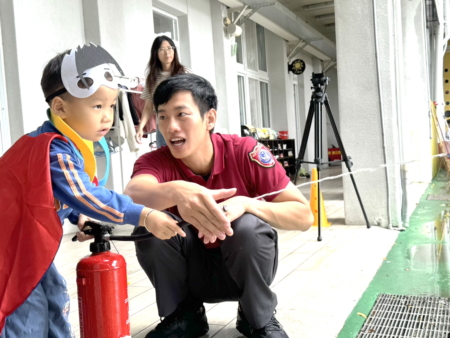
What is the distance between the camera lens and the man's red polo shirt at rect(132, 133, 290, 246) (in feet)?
5.85

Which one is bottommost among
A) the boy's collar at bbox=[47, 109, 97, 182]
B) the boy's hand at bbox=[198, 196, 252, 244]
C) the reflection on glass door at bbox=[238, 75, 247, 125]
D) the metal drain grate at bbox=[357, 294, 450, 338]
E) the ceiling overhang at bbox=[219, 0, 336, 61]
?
the metal drain grate at bbox=[357, 294, 450, 338]

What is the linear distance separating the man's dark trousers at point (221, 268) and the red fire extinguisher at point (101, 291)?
33 centimetres

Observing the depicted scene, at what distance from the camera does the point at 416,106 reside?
267 inches

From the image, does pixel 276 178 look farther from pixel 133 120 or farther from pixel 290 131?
pixel 290 131

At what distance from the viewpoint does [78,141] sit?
1271mm

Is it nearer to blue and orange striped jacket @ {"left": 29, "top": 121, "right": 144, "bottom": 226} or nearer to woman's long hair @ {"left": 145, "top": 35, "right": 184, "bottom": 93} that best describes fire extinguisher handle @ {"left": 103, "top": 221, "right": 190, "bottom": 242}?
blue and orange striped jacket @ {"left": 29, "top": 121, "right": 144, "bottom": 226}

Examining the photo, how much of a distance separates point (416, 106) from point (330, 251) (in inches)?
164

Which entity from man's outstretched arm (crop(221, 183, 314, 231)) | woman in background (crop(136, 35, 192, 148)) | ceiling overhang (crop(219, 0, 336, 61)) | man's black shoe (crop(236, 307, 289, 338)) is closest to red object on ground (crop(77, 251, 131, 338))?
man's outstretched arm (crop(221, 183, 314, 231))

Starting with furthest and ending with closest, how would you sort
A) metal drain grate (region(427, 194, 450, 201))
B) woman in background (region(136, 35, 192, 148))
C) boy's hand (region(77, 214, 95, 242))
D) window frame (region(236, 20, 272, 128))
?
window frame (region(236, 20, 272, 128)), metal drain grate (region(427, 194, 450, 201)), woman in background (region(136, 35, 192, 148)), boy's hand (region(77, 214, 95, 242))

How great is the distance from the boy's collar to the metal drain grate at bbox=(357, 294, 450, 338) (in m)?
1.17

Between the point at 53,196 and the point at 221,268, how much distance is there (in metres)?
0.77

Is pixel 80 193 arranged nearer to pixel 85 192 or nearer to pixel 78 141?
pixel 85 192

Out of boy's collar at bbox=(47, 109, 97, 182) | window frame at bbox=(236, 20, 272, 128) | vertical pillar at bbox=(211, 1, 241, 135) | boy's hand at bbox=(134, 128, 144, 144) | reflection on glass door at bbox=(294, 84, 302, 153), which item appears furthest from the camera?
reflection on glass door at bbox=(294, 84, 302, 153)

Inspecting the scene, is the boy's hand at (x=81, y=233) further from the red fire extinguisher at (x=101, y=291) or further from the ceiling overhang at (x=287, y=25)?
the ceiling overhang at (x=287, y=25)
